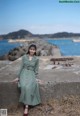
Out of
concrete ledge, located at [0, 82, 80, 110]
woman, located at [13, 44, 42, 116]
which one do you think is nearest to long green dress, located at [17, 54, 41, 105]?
woman, located at [13, 44, 42, 116]

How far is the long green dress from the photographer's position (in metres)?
5.20

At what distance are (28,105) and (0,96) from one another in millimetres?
619

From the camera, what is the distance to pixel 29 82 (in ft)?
17.2

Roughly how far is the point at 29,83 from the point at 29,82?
0.02 meters

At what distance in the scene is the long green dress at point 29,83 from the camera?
17.1 feet

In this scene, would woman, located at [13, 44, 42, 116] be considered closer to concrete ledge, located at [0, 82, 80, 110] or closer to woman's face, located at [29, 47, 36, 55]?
woman's face, located at [29, 47, 36, 55]

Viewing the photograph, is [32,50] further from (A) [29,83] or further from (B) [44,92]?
(B) [44,92]

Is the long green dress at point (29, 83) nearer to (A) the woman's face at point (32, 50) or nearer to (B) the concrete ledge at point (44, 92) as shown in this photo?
(A) the woman's face at point (32, 50)

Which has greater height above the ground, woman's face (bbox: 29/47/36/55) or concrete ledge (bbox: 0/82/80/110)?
woman's face (bbox: 29/47/36/55)

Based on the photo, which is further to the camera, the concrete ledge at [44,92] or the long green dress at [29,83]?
the concrete ledge at [44,92]

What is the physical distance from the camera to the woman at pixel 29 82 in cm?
520

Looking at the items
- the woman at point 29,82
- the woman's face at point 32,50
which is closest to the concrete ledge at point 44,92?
the woman at point 29,82

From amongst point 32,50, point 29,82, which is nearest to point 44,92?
point 29,82

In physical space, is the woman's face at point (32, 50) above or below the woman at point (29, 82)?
above
